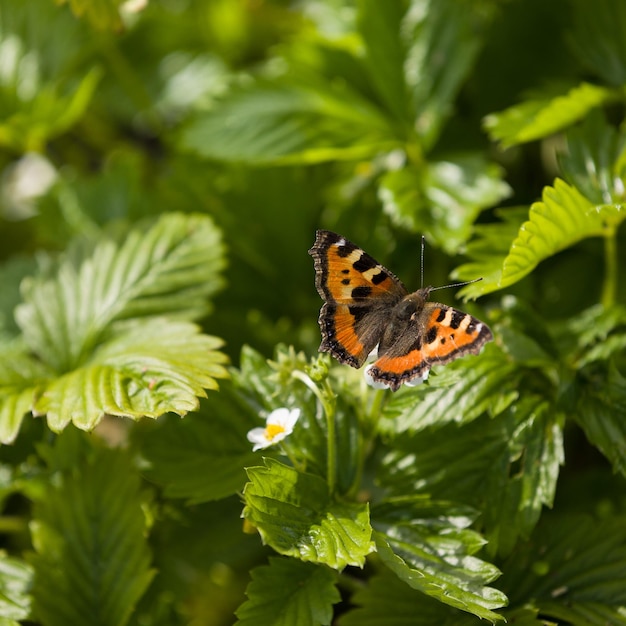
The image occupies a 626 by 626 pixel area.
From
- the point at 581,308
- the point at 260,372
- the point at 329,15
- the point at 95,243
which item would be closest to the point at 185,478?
the point at 260,372

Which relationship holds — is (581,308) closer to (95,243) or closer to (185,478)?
(185,478)

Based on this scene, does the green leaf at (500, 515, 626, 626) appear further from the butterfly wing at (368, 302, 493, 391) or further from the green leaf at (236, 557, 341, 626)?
the butterfly wing at (368, 302, 493, 391)

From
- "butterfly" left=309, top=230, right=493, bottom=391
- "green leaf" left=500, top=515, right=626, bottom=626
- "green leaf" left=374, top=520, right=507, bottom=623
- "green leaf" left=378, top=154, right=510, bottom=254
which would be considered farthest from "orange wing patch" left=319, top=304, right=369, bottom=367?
"green leaf" left=500, top=515, right=626, bottom=626

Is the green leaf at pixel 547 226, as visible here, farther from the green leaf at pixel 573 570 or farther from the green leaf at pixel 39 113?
the green leaf at pixel 39 113

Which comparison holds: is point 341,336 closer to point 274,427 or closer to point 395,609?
point 274,427

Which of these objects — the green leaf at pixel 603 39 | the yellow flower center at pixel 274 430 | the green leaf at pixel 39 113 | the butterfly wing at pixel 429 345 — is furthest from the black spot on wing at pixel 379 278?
the green leaf at pixel 39 113

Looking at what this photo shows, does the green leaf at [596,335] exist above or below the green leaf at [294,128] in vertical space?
below
